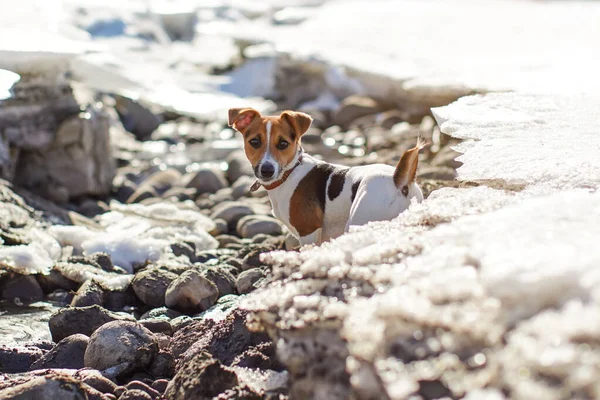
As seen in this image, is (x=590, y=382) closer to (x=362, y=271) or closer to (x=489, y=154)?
(x=362, y=271)

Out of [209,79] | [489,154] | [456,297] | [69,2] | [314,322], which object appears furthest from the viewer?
[69,2]

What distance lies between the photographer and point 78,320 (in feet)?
14.1

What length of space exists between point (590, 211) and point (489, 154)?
154cm

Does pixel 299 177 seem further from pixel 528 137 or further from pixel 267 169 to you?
pixel 528 137

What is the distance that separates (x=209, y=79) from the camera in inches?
576

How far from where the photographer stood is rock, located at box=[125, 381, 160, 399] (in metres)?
3.41

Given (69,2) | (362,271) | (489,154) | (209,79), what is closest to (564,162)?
(489,154)

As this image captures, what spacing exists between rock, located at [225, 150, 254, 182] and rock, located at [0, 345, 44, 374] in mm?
4845

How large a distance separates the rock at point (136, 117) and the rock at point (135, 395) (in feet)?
30.8

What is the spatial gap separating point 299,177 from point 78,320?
1.56 meters

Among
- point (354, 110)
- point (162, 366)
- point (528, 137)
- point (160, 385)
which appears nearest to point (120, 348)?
point (162, 366)

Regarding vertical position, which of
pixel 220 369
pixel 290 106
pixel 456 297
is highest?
pixel 456 297

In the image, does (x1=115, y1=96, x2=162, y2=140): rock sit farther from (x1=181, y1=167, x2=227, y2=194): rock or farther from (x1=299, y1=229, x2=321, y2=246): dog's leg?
(x1=299, y1=229, x2=321, y2=246): dog's leg

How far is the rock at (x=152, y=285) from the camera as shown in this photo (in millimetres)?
4941
